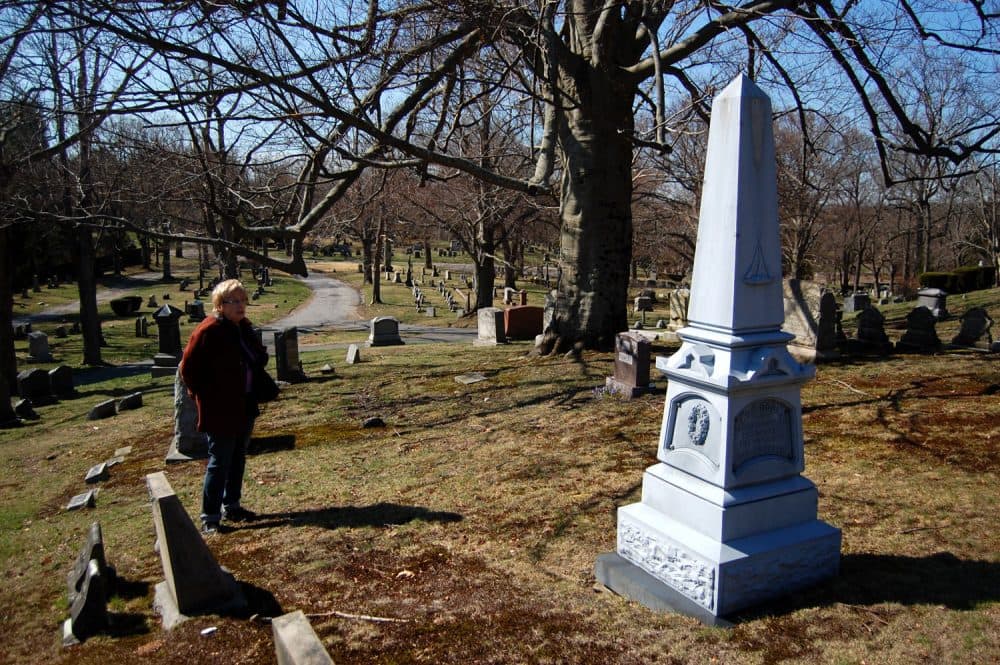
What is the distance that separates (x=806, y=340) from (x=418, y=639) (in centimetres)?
868

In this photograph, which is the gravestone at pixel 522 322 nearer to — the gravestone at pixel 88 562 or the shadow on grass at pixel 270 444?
the shadow on grass at pixel 270 444

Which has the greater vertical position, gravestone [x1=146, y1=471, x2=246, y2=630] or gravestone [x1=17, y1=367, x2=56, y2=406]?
gravestone [x1=146, y1=471, x2=246, y2=630]

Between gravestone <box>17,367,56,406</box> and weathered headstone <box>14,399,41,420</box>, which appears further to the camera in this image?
gravestone <box>17,367,56,406</box>

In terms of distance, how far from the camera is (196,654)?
345 centimetres

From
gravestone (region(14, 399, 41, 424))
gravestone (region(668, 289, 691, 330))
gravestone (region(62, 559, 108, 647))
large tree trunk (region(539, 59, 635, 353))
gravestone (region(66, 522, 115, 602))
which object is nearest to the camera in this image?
gravestone (region(62, 559, 108, 647))

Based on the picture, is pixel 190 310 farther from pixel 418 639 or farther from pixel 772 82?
pixel 418 639

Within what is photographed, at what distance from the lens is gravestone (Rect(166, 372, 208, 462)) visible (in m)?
7.25

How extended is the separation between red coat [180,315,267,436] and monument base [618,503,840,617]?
123 inches

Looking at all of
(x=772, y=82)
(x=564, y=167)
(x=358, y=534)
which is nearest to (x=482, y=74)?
(x=564, y=167)

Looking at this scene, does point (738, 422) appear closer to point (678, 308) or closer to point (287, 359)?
point (287, 359)

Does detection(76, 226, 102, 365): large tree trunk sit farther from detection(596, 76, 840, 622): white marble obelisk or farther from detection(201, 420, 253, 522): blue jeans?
detection(596, 76, 840, 622): white marble obelisk

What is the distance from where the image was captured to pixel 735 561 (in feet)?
11.3

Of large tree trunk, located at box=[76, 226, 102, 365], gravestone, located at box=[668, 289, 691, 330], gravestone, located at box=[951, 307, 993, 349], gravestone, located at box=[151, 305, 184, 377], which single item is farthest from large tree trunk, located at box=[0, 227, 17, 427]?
gravestone, located at box=[951, 307, 993, 349]

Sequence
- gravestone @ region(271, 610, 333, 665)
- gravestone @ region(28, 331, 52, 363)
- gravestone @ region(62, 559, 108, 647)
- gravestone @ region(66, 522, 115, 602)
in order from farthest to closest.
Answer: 1. gravestone @ region(28, 331, 52, 363)
2. gravestone @ region(66, 522, 115, 602)
3. gravestone @ region(62, 559, 108, 647)
4. gravestone @ region(271, 610, 333, 665)
